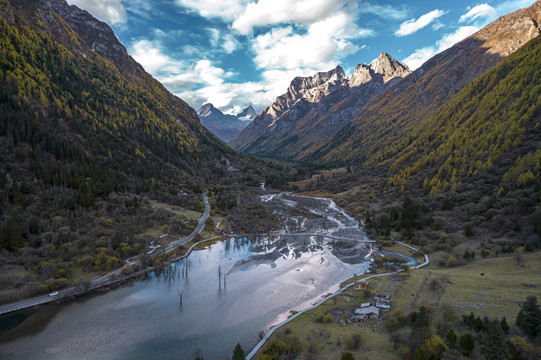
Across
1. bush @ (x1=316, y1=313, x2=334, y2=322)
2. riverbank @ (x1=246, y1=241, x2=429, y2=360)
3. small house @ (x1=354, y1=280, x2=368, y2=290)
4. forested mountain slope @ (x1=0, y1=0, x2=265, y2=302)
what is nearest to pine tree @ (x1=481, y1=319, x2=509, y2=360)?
bush @ (x1=316, y1=313, x2=334, y2=322)

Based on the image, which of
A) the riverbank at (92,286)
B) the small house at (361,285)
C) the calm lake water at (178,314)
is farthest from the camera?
the small house at (361,285)

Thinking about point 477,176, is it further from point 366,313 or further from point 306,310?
point 306,310

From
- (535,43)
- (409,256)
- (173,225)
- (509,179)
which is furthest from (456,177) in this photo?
(173,225)

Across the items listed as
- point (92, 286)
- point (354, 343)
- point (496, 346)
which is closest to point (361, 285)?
point (354, 343)

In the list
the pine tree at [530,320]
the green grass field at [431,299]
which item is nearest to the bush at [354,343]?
the green grass field at [431,299]

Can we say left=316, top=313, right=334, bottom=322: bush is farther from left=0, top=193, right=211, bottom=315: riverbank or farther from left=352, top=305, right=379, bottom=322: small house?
left=0, top=193, right=211, bottom=315: riverbank

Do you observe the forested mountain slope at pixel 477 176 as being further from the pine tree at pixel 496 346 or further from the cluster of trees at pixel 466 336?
the pine tree at pixel 496 346

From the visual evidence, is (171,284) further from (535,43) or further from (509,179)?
(535,43)
